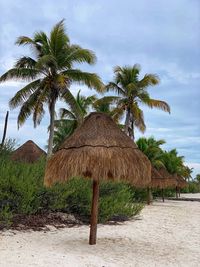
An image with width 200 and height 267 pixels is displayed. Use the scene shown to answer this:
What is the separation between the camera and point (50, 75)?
79.9 feet

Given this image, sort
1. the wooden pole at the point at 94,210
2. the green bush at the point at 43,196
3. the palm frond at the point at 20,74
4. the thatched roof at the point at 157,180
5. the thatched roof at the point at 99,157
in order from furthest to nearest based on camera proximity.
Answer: the thatched roof at the point at 157,180 < the palm frond at the point at 20,74 < the green bush at the point at 43,196 < the wooden pole at the point at 94,210 < the thatched roof at the point at 99,157

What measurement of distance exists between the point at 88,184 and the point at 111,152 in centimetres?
591

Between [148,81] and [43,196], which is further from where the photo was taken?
[148,81]

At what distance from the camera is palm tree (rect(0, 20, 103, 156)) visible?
949 inches

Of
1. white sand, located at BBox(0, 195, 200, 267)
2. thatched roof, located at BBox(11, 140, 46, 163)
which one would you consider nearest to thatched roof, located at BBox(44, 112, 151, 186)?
white sand, located at BBox(0, 195, 200, 267)

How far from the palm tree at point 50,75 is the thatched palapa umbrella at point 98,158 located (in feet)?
50.0

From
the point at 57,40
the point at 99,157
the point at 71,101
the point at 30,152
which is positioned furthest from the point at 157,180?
the point at 99,157

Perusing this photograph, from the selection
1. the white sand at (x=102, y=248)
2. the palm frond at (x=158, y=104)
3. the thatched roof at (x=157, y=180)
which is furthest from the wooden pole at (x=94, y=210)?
the palm frond at (x=158, y=104)

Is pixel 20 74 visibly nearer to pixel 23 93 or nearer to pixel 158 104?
pixel 23 93

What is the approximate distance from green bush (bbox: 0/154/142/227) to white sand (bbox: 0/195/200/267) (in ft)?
3.43

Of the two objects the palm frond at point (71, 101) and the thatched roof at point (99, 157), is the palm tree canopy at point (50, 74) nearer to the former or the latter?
the palm frond at point (71, 101)

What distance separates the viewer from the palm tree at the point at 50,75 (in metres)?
24.1

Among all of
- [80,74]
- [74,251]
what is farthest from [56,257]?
[80,74]

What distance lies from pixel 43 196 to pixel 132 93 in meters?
20.2
